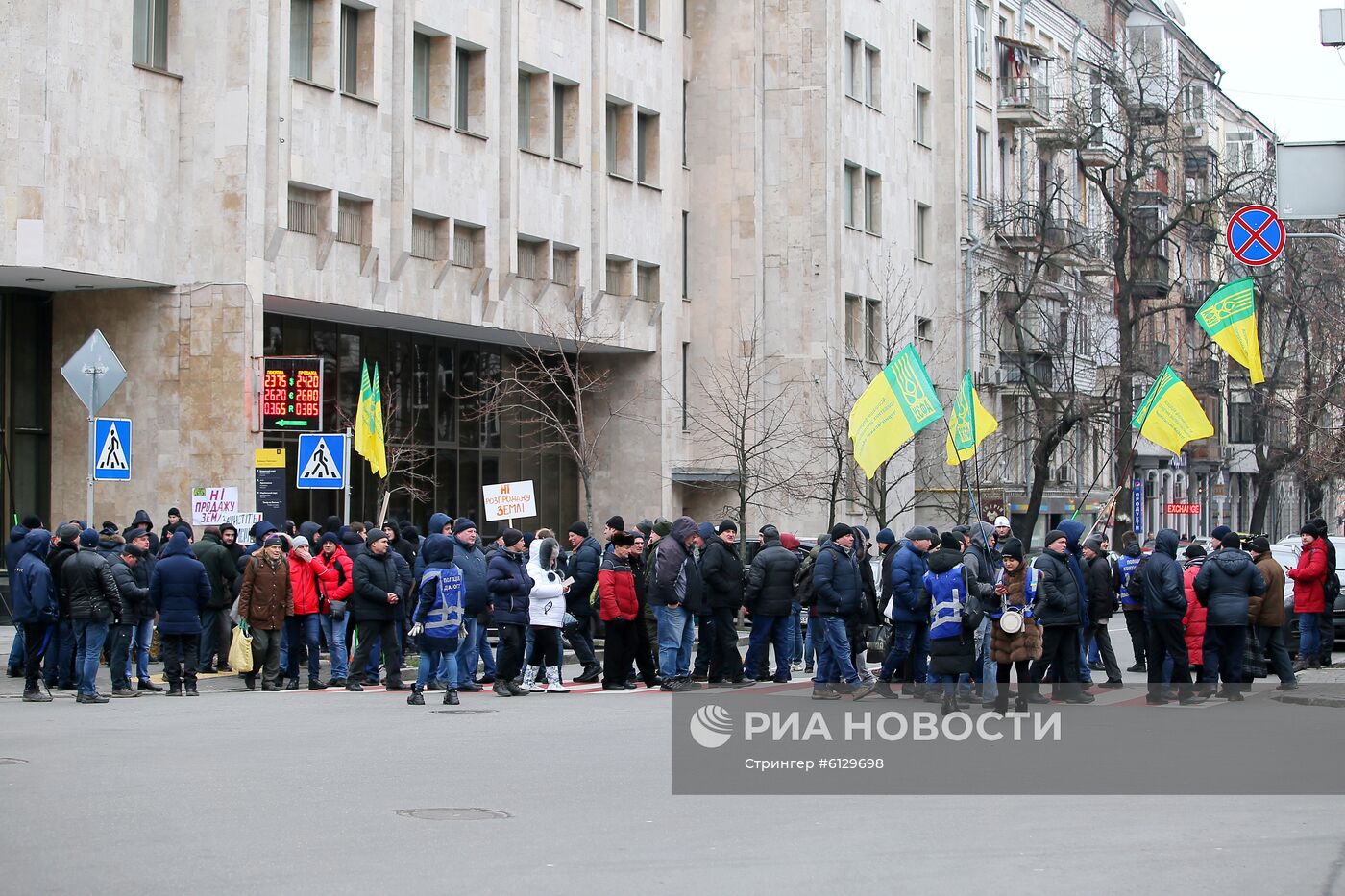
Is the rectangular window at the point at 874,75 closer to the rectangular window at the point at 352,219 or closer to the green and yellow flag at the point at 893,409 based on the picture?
the rectangular window at the point at 352,219

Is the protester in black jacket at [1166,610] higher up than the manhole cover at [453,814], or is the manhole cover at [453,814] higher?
the protester in black jacket at [1166,610]

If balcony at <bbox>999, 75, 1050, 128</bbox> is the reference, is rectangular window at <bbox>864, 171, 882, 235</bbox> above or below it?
below

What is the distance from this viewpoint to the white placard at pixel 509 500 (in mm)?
29328

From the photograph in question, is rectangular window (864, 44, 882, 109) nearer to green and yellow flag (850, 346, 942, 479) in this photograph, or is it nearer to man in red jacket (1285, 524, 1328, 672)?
green and yellow flag (850, 346, 942, 479)

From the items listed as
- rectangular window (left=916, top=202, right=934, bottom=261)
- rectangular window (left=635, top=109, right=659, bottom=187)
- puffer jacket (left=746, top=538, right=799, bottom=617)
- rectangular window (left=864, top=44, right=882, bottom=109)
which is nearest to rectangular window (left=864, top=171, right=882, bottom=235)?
rectangular window (left=864, top=44, right=882, bottom=109)

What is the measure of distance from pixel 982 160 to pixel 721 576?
4235cm

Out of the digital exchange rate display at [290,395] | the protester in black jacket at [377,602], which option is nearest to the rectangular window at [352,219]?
the digital exchange rate display at [290,395]

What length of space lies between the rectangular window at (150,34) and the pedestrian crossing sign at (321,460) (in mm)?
7766

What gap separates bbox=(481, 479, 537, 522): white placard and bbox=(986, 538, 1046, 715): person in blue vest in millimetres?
12601

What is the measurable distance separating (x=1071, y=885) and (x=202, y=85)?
2650 cm

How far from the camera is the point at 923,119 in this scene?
57219 millimetres

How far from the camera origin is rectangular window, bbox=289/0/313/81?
1351 inches

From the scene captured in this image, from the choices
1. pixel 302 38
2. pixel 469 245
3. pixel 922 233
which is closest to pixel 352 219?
pixel 302 38

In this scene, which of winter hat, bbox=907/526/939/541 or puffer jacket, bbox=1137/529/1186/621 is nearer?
winter hat, bbox=907/526/939/541
